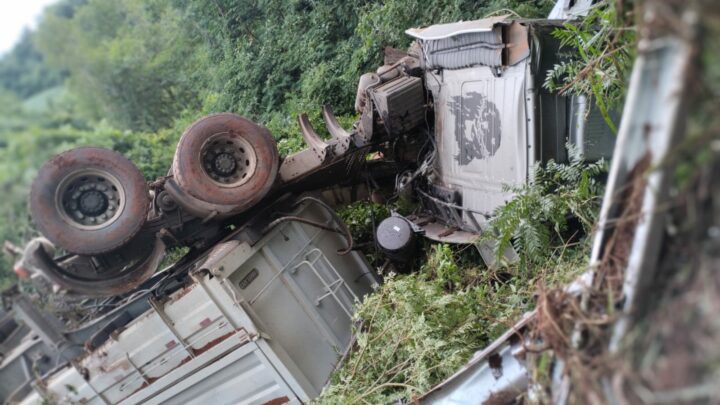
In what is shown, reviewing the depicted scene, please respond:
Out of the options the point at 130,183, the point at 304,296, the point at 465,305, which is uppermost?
the point at 130,183

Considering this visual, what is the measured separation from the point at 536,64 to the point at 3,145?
3.60 meters

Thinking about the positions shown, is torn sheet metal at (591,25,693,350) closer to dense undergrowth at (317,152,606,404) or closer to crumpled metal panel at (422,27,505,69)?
dense undergrowth at (317,152,606,404)

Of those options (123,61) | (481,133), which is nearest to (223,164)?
(481,133)

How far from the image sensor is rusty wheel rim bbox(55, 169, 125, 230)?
4105 mm

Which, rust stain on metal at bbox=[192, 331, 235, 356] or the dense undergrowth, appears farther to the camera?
rust stain on metal at bbox=[192, 331, 235, 356]

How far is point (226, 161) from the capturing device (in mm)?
4695

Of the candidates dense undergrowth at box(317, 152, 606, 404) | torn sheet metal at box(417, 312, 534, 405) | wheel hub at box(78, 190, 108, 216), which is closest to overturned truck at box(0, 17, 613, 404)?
wheel hub at box(78, 190, 108, 216)

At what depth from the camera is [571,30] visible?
395 cm

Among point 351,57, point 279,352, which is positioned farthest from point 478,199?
point 351,57

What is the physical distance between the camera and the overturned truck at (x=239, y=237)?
411 centimetres

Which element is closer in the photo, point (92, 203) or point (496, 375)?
point (496, 375)

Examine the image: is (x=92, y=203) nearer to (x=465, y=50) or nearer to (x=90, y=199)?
(x=90, y=199)

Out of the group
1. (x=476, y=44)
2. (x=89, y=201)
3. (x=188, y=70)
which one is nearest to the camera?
(x=89, y=201)

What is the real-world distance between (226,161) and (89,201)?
1034 mm
